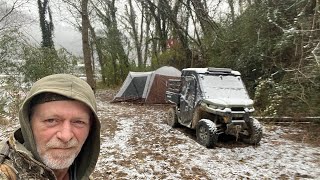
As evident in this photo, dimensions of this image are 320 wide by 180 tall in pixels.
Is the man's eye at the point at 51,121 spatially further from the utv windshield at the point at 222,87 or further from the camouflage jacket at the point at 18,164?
the utv windshield at the point at 222,87

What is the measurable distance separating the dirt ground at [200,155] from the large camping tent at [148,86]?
18.7ft

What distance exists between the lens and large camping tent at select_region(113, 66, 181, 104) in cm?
1535

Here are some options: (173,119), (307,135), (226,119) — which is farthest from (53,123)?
(307,135)

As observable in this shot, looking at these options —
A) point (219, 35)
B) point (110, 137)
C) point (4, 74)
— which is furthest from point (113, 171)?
point (219, 35)

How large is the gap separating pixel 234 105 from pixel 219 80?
4.00 ft

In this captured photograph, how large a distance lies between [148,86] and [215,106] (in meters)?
8.45

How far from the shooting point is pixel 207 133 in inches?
281

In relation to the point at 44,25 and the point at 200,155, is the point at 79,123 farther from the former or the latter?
the point at 44,25

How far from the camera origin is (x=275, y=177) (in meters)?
5.35

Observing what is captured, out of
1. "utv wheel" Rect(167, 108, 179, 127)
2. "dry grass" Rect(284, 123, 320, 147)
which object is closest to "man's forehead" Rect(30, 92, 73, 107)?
"dry grass" Rect(284, 123, 320, 147)

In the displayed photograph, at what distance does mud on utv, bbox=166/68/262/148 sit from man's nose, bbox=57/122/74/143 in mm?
5813

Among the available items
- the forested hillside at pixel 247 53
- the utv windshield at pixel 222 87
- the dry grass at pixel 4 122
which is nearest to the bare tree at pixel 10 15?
the forested hillside at pixel 247 53

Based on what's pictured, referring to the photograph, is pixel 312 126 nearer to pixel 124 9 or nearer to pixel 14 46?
pixel 14 46

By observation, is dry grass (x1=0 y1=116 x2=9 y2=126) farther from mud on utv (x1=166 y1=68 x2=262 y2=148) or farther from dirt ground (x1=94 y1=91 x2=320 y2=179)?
mud on utv (x1=166 y1=68 x2=262 y2=148)
